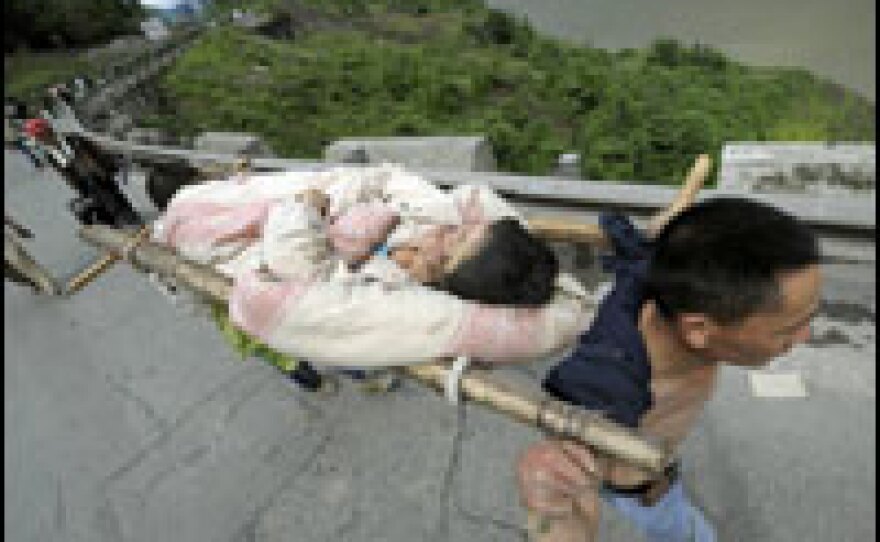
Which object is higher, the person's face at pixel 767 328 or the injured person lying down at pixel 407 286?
the person's face at pixel 767 328

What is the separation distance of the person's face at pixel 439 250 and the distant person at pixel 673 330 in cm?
37

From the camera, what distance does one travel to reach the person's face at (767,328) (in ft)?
3.07

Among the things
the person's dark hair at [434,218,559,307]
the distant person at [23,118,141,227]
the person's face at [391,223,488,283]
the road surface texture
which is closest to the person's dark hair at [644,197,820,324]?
the person's dark hair at [434,218,559,307]

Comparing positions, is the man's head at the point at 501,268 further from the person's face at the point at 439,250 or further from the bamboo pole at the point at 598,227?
the bamboo pole at the point at 598,227

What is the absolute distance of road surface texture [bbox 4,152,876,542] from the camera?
1.78 metres

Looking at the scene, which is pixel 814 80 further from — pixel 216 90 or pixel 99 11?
pixel 99 11

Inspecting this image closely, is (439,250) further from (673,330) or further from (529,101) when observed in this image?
(529,101)

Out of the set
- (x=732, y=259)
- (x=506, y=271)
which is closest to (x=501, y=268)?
(x=506, y=271)

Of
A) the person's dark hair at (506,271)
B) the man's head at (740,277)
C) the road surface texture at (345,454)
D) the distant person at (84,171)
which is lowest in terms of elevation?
the road surface texture at (345,454)

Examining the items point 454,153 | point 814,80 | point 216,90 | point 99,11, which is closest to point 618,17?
point 814,80

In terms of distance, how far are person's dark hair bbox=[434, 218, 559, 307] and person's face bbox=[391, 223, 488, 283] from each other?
4cm

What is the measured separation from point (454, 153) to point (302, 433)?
1.82 meters

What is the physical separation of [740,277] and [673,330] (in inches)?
8.2

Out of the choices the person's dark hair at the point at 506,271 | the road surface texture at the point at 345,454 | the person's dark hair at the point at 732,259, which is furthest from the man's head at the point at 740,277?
the road surface texture at the point at 345,454
